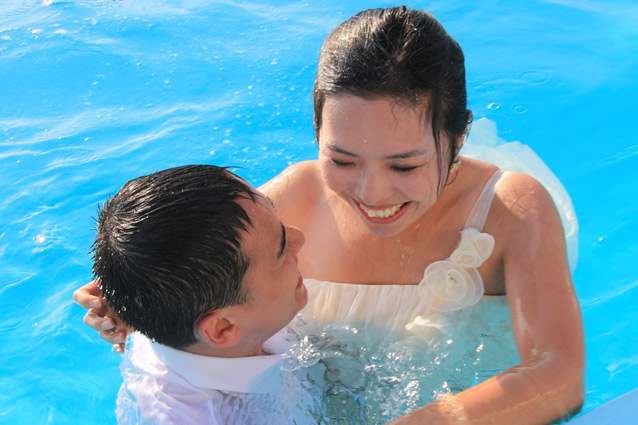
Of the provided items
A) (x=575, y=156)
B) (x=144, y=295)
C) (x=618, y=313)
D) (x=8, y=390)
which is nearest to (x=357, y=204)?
(x=144, y=295)

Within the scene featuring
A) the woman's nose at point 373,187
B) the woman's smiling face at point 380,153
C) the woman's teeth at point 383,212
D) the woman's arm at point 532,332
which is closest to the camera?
the woman's arm at point 532,332

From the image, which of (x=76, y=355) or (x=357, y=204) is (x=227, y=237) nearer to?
(x=357, y=204)

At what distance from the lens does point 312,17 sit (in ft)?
27.3

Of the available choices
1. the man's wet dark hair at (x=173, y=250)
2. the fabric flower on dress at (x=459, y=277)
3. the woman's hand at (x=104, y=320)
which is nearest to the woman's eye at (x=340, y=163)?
the man's wet dark hair at (x=173, y=250)

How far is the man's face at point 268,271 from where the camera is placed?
2576 millimetres

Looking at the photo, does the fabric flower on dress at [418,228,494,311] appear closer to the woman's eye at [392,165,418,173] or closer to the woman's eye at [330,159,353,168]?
the woman's eye at [392,165,418,173]

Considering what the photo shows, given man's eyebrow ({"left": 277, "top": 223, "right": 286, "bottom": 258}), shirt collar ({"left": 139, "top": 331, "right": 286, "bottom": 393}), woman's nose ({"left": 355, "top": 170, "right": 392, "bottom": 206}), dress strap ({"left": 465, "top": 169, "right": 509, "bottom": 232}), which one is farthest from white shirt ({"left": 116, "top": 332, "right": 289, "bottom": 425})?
dress strap ({"left": 465, "top": 169, "right": 509, "bottom": 232})

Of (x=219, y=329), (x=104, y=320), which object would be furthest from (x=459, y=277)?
(x=104, y=320)

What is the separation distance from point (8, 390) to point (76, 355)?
0.49 metres

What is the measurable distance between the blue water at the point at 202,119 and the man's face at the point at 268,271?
7.33 ft

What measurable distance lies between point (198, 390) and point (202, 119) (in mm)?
4524

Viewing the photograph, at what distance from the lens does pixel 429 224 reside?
11.1ft

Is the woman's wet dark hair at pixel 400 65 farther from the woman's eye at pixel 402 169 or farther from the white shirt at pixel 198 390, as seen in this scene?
the white shirt at pixel 198 390

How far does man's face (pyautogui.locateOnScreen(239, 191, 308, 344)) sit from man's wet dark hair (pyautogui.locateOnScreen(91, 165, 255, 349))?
1.9 inches
